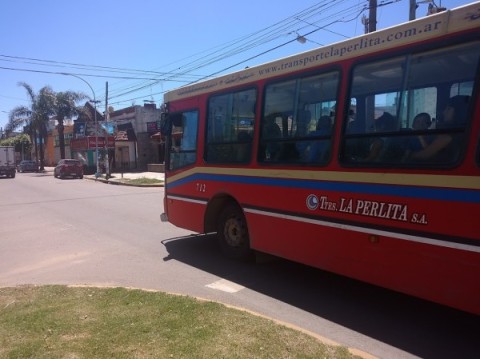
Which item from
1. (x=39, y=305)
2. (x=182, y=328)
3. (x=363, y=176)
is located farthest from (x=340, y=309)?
(x=39, y=305)

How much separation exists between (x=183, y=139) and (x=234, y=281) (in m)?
3.06

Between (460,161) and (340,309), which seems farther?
(340,309)

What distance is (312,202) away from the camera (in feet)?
17.2

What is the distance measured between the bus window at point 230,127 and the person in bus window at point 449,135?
2.81m

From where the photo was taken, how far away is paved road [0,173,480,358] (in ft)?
13.9

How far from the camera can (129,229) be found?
10508 millimetres

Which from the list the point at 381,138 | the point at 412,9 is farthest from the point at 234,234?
the point at 412,9

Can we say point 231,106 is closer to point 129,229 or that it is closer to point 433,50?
→ point 433,50

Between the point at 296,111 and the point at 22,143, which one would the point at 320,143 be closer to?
the point at 296,111

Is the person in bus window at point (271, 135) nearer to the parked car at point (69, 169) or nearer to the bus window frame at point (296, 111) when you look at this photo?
the bus window frame at point (296, 111)

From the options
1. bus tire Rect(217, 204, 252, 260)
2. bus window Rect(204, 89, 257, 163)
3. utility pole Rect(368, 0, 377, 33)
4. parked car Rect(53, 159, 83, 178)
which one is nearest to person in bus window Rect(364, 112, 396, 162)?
bus window Rect(204, 89, 257, 163)

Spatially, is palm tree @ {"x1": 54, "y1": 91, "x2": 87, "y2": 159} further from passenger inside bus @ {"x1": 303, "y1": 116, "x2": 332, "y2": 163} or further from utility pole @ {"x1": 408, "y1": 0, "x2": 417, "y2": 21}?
passenger inside bus @ {"x1": 303, "y1": 116, "x2": 332, "y2": 163}

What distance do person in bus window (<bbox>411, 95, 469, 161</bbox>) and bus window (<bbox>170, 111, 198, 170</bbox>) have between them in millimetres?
4381

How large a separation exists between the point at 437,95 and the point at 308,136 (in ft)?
5.46
